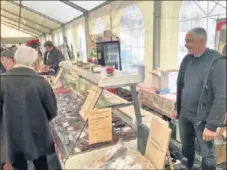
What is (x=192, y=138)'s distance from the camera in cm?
209

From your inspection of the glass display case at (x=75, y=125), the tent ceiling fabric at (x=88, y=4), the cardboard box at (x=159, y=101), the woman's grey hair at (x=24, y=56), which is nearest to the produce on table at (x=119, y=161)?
the glass display case at (x=75, y=125)

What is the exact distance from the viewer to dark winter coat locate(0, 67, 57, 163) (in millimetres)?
1803

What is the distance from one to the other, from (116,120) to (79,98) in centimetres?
80

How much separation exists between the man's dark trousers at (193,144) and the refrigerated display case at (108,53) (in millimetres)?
3058

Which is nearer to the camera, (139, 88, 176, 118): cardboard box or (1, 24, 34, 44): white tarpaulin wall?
(139, 88, 176, 118): cardboard box

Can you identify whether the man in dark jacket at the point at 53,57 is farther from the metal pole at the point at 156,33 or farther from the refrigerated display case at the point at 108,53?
the metal pole at the point at 156,33

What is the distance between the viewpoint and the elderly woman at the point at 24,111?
1.81 metres

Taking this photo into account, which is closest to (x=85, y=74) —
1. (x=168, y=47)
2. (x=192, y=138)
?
(x=192, y=138)

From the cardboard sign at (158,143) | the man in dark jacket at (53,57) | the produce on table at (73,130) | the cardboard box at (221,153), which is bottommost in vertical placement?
the cardboard box at (221,153)

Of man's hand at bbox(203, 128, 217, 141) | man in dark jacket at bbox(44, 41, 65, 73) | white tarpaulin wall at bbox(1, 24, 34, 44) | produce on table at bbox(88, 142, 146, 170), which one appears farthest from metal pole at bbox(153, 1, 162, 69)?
white tarpaulin wall at bbox(1, 24, 34, 44)

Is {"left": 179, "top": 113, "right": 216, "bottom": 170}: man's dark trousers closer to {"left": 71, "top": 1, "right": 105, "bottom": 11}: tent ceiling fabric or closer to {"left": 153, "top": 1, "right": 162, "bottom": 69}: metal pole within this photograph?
{"left": 153, "top": 1, "right": 162, "bottom": 69}: metal pole

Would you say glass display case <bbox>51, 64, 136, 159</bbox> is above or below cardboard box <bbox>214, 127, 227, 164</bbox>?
above

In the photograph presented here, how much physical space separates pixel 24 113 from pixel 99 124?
0.73 meters

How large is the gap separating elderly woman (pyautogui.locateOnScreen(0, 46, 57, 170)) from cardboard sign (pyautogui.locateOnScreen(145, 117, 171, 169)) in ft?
3.36
